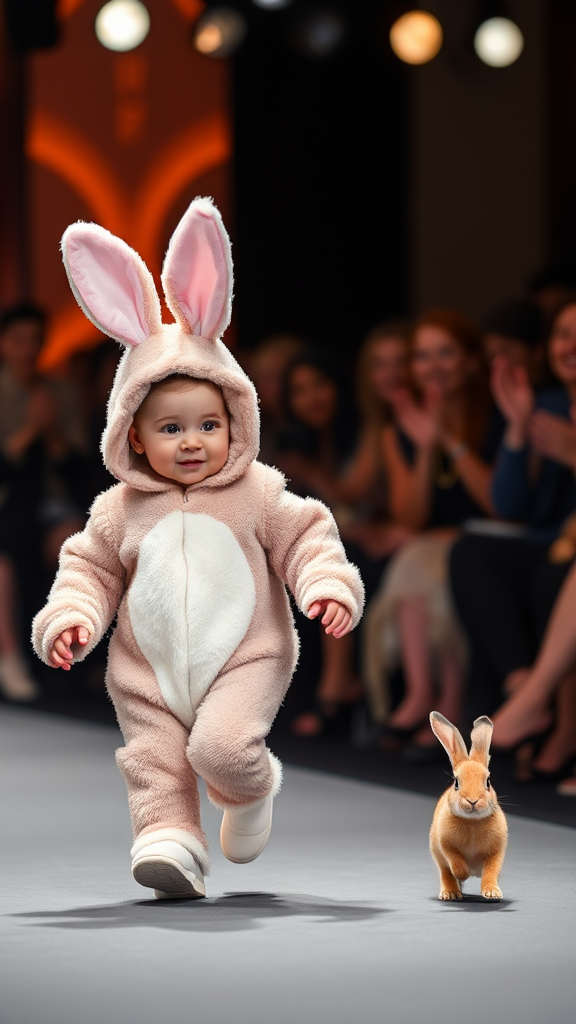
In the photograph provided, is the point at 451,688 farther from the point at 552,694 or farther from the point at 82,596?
the point at 82,596

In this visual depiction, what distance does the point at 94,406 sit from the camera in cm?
652

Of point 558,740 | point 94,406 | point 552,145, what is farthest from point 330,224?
point 558,740

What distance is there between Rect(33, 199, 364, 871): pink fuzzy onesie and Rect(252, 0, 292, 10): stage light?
427 centimetres

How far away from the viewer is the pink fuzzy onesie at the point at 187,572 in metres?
2.76

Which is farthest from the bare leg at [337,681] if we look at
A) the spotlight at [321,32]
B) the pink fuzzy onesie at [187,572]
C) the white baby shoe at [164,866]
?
the spotlight at [321,32]

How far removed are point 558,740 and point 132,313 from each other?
5.88 ft

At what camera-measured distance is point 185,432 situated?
9.36ft

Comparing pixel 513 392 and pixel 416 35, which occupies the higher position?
pixel 416 35

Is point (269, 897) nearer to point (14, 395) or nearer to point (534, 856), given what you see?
point (534, 856)

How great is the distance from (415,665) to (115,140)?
190 inches

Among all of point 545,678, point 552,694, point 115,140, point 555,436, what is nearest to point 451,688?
point 552,694

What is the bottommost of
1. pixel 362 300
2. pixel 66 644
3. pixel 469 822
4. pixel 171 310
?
pixel 469 822

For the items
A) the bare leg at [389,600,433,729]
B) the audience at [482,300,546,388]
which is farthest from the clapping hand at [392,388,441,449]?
the bare leg at [389,600,433,729]

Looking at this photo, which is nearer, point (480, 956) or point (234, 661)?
point (480, 956)
